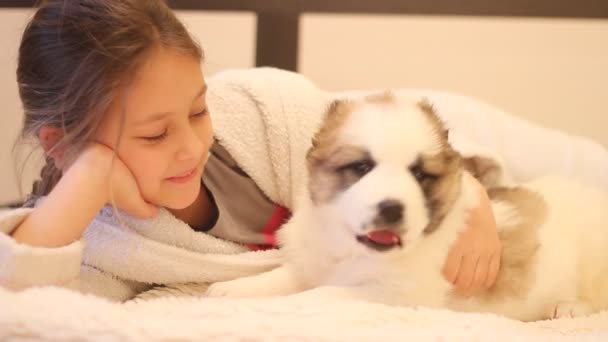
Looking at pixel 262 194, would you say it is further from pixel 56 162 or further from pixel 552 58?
pixel 552 58

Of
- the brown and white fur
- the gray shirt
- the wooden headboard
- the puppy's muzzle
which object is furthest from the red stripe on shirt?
the wooden headboard

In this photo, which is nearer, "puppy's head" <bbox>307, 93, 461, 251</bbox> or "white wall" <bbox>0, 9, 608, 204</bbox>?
"puppy's head" <bbox>307, 93, 461, 251</bbox>

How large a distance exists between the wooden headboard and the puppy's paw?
1.30m

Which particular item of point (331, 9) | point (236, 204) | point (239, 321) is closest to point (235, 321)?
point (239, 321)

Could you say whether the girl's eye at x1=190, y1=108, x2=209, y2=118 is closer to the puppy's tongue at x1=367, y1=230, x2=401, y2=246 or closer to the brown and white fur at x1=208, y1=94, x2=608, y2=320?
the brown and white fur at x1=208, y1=94, x2=608, y2=320

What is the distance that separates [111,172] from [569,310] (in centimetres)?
93

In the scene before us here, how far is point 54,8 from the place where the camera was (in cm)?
104

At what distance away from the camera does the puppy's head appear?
1.02 meters

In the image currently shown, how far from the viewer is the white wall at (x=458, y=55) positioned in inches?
89.5

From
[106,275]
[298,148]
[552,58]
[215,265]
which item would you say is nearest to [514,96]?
[552,58]

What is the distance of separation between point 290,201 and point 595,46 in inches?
55.9

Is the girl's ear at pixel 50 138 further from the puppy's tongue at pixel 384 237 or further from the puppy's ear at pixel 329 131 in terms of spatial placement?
the puppy's tongue at pixel 384 237

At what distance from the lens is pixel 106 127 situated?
108cm

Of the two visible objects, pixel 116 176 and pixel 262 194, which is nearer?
pixel 116 176
